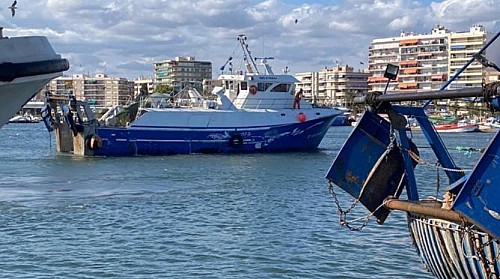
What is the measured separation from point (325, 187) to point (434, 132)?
53.8 feet

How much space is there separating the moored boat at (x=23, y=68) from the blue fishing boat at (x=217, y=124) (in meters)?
28.6

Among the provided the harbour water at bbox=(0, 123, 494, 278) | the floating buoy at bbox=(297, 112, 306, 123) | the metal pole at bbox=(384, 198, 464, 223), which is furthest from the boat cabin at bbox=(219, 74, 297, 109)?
the metal pole at bbox=(384, 198, 464, 223)

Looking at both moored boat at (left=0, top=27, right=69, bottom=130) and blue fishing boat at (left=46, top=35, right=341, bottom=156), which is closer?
moored boat at (left=0, top=27, right=69, bottom=130)

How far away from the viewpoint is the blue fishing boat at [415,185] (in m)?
8.36

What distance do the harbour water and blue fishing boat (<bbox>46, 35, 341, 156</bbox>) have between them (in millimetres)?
10466

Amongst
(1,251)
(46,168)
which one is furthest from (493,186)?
(46,168)

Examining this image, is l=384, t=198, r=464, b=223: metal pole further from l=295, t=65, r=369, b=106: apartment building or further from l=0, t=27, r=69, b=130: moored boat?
l=295, t=65, r=369, b=106: apartment building

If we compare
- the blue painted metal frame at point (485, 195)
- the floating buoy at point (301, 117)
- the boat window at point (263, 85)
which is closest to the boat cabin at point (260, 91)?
the boat window at point (263, 85)

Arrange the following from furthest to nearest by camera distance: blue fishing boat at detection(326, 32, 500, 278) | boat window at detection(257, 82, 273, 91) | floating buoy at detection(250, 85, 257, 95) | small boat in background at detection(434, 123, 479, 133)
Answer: small boat in background at detection(434, 123, 479, 133) → boat window at detection(257, 82, 273, 91) → floating buoy at detection(250, 85, 257, 95) → blue fishing boat at detection(326, 32, 500, 278)

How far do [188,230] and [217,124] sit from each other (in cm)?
2617

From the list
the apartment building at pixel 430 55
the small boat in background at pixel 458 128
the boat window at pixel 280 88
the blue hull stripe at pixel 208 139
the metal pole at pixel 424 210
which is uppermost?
the apartment building at pixel 430 55

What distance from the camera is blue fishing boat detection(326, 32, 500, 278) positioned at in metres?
8.36

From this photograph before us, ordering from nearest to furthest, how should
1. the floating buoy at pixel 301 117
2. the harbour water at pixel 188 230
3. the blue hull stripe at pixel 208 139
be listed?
the harbour water at pixel 188 230, the blue hull stripe at pixel 208 139, the floating buoy at pixel 301 117

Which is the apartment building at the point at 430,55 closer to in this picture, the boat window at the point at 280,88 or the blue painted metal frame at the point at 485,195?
the boat window at the point at 280,88
